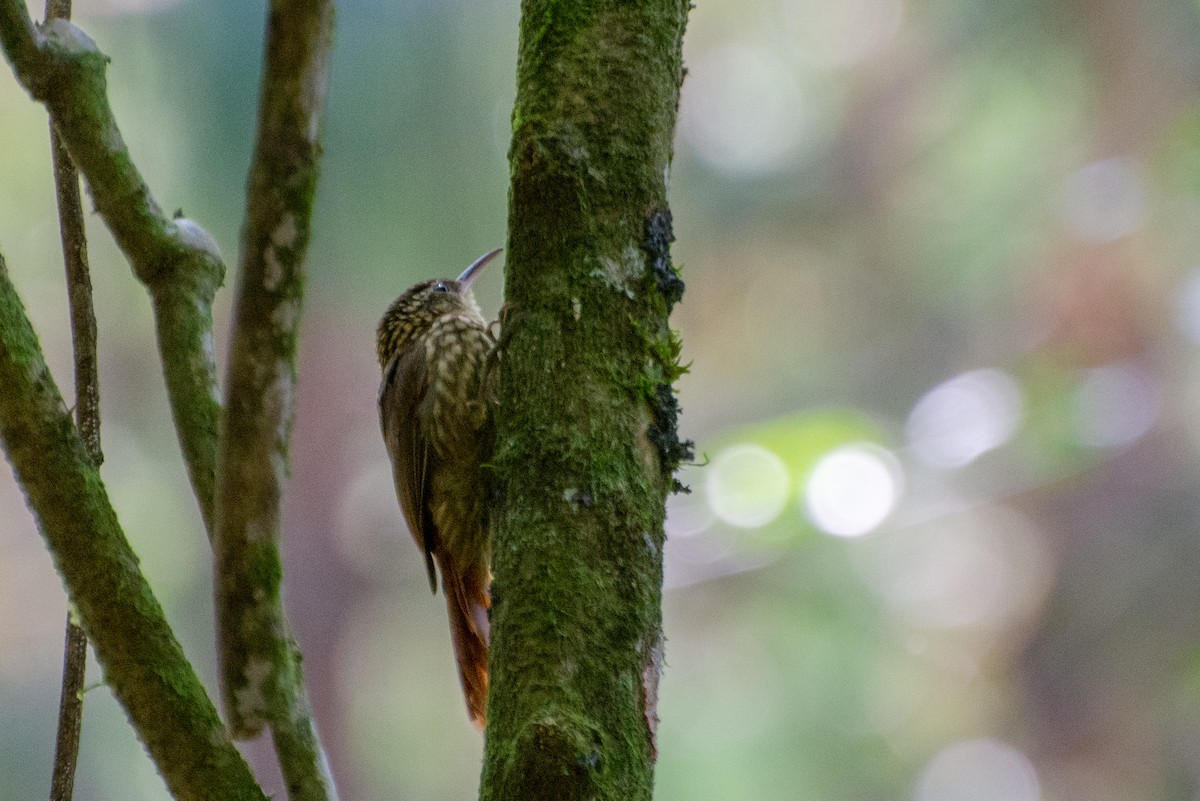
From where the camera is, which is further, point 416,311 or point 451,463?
point 416,311

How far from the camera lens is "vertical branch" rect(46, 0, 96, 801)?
176 centimetres

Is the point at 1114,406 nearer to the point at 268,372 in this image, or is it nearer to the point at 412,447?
the point at 412,447

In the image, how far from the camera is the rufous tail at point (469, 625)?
3.19m

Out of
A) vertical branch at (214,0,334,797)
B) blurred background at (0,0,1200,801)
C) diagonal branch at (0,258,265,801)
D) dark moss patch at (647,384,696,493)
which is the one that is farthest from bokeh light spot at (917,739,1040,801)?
vertical branch at (214,0,334,797)

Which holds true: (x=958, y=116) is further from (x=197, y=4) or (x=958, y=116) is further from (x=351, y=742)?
(x=351, y=742)

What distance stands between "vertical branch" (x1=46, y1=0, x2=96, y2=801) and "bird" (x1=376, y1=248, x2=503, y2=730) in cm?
115

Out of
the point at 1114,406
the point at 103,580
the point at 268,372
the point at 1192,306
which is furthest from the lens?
the point at 1114,406

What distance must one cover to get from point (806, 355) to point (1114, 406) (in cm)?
315

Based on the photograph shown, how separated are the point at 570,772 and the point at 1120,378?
28.1 feet

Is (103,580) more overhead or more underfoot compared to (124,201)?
more underfoot

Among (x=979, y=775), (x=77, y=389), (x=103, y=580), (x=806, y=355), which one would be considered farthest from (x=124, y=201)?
(x=806, y=355)

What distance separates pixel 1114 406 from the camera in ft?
27.6

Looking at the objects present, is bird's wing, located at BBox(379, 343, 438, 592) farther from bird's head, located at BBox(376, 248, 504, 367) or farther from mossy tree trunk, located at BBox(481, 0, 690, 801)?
mossy tree trunk, located at BBox(481, 0, 690, 801)

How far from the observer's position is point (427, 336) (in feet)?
11.4
